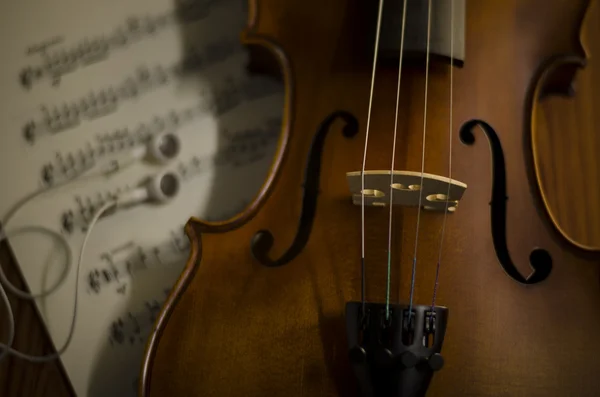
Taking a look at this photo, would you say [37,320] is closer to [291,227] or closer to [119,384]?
[119,384]

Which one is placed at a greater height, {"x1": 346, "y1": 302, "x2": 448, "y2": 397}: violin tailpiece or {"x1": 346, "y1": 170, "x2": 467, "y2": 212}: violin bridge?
{"x1": 346, "y1": 170, "x2": 467, "y2": 212}: violin bridge

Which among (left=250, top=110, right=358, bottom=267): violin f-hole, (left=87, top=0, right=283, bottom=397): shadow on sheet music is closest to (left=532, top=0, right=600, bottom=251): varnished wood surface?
(left=250, top=110, right=358, bottom=267): violin f-hole

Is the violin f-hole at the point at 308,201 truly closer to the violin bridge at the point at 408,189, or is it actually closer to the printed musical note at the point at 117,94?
the violin bridge at the point at 408,189

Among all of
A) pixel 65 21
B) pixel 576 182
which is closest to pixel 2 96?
pixel 65 21

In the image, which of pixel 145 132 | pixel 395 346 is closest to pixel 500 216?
pixel 395 346

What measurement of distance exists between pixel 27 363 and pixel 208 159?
46 centimetres

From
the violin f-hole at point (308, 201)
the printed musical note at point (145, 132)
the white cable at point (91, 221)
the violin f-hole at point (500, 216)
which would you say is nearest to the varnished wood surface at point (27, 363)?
the white cable at point (91, 221)

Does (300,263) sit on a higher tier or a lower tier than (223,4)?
lower

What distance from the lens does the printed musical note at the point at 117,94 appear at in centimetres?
93

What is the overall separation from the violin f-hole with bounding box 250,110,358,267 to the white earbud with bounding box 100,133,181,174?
310mm

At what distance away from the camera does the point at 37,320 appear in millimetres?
869

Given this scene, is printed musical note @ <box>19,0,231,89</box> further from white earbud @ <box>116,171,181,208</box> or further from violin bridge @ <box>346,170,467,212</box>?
violin bridge @ <box>346,170,467,212</box>

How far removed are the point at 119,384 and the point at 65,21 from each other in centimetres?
67

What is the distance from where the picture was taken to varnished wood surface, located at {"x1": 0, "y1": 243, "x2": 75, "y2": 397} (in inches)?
32.8
